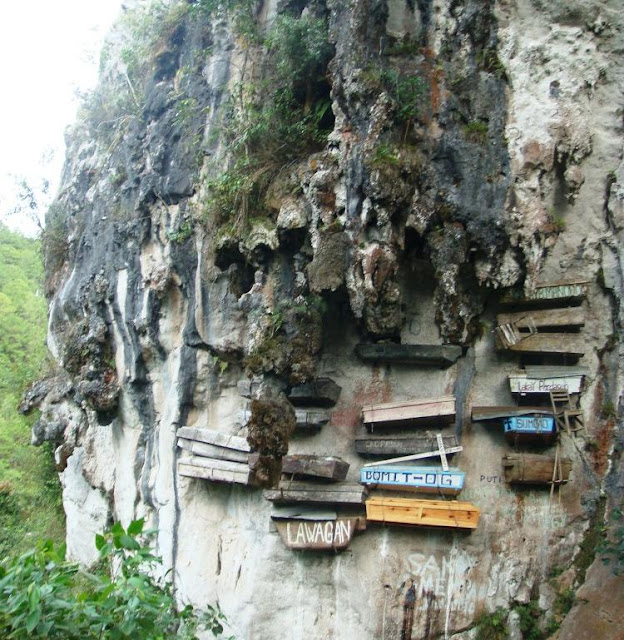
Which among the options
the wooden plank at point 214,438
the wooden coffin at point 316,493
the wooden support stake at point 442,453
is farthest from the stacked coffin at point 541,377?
the wooden plank at point 214,438

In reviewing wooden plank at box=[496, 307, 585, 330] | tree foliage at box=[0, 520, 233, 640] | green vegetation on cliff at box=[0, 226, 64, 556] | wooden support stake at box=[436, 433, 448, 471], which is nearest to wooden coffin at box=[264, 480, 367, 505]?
wooden support stake at box=[436, 433, 448, 471]

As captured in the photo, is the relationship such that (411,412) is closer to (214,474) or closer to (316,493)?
(316,493)

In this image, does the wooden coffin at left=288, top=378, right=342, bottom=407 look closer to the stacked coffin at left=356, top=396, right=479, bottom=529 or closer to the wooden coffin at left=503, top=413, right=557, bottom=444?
the stacked coffin at left=356, top=396, right=479, bottom=529

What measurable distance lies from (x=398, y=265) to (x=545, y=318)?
1747 mm

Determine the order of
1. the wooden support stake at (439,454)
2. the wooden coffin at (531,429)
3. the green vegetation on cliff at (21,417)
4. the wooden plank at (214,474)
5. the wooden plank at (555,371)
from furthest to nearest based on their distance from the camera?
the green vegetation on cliff at (21,417)
the wooden plank at (214,474)
the wooden support stake at (439,454)
the wooden plank at (555,371)
the wooden coffin at (531,429)

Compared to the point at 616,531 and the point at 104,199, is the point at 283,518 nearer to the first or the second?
the point at 616,531

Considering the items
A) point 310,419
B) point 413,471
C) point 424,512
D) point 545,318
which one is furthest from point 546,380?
point 310,419

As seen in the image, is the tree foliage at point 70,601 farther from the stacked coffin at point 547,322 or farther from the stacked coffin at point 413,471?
the stacked coffin at point 547,322

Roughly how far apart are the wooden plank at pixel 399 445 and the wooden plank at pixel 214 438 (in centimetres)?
143

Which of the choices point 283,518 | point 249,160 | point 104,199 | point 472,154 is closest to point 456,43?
point 472,154

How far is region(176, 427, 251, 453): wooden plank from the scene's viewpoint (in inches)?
324

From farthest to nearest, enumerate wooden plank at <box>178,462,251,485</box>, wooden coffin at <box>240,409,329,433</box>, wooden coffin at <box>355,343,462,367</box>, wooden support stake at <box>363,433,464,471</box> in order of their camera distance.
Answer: wooden plank at <box>178,462,251,485</box> < wooden coffin at <box>240,409,329,433</box> < wooden coffin at <box>355,343,462,367</box> < wooden support stake at <box>363,433,464,471</box>

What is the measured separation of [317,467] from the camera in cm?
756

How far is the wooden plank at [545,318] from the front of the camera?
7312 mm
